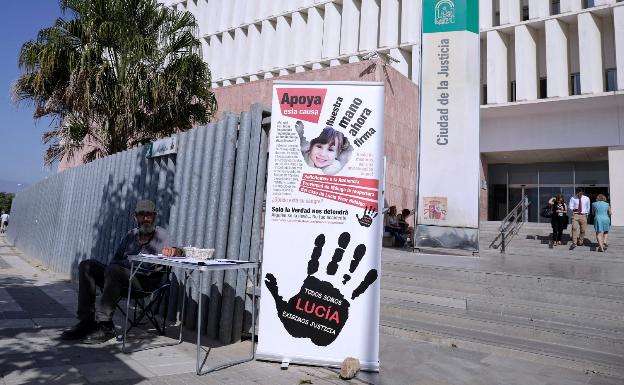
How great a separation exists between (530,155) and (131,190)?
19102 mm

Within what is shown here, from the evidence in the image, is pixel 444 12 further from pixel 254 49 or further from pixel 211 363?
pixel 254 49

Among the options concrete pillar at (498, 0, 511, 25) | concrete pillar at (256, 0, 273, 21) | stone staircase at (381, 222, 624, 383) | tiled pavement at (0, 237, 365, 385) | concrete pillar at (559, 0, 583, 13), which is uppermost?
concrete pillar at (256, 0, 273, 21)

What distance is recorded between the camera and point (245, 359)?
445 centimetres

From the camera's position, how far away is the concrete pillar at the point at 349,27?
2442 cm

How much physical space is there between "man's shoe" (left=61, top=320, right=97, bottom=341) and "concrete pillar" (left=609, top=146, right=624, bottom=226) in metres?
20.0

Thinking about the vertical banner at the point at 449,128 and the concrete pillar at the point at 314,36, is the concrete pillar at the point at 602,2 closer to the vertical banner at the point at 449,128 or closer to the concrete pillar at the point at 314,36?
the vertical banner at the point at 449,128

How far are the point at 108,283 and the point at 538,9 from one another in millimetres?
21436

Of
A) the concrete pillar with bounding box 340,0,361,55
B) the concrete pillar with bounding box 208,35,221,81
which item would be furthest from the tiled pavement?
the concrete pillar with bounding box 208,35,221,81

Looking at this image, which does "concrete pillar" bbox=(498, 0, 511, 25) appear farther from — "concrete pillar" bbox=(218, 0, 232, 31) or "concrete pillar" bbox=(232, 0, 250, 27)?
"concrete pillar" bbox=(218, 0, 232, 31)

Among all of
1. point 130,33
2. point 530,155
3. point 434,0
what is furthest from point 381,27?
point 130,33

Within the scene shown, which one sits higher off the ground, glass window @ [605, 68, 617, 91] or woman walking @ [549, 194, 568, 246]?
glass window @ [605, 68, 617, 91]

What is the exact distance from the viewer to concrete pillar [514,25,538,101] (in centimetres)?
1980

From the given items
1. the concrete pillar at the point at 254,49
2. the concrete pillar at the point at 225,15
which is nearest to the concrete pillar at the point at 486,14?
the concrete pillar at the point at 254,49

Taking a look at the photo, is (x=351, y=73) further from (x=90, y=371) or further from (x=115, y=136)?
(x=90, y=371)
